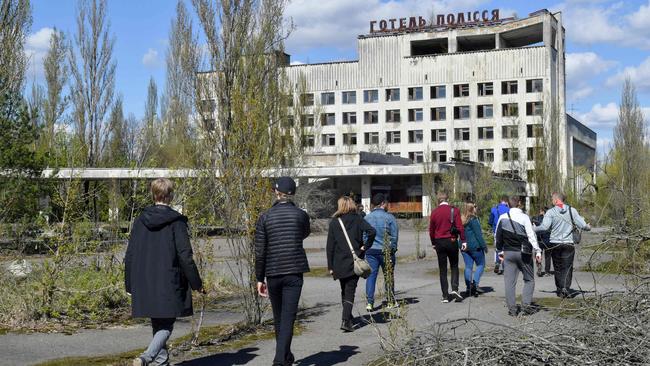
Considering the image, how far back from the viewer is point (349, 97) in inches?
3438

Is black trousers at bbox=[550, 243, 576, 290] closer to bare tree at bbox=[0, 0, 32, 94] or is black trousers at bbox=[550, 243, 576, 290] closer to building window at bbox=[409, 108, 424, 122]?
bare tree at bbox=[0, 0, 32, 94]

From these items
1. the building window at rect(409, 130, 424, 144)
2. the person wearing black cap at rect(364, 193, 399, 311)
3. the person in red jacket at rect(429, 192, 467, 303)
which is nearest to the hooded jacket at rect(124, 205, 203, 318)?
the person wearing black cap at rect(364, 193, 399, 311)

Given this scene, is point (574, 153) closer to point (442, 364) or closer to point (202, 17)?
point (202, 17)

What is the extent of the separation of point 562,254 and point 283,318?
313 inches

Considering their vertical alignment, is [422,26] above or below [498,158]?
above

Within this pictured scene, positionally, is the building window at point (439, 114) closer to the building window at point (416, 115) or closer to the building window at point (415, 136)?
the building window at point (416, 115)

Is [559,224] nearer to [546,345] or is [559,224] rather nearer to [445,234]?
[445,234]

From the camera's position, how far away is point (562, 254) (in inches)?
567

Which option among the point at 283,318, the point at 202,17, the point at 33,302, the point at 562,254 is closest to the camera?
the point at 283,318

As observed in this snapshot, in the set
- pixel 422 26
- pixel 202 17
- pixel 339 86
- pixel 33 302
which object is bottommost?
pixel 33 302

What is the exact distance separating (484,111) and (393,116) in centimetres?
972

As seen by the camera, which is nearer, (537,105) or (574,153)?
(537,105)

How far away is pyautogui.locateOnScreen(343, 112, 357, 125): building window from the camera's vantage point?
287ft

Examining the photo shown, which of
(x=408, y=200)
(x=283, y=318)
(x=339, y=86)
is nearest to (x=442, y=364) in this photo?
(x=283, y=318)
